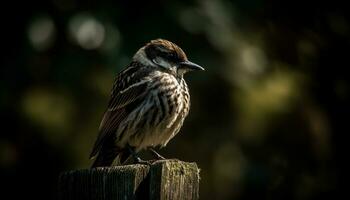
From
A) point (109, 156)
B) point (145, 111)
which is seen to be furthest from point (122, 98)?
point (109, 156)

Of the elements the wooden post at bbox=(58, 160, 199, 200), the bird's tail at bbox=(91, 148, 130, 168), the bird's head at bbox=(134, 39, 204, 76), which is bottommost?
the bird's tail at bbox=(91, 148, 130, 168)

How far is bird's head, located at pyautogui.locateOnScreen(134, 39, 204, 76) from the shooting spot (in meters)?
6.73

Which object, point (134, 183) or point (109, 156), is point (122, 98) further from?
point (134, 183)

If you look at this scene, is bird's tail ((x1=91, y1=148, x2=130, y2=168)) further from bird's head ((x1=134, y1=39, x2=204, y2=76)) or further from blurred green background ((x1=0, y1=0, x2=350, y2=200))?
blurred green background ((x1=0, y1=0, x2=350, y2=200))

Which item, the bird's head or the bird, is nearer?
the bird

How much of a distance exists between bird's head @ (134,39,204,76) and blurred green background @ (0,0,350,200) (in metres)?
0.81

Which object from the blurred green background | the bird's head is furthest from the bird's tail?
the blurred green background

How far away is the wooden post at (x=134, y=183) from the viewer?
12.9ft

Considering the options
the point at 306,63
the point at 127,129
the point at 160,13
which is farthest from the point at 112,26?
the point at 306,63

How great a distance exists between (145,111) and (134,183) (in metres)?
2.51

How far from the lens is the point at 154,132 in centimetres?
645

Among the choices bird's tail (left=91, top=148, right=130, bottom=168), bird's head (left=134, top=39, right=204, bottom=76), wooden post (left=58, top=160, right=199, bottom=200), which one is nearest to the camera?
wooden post (left=58, top=160, right=199, bottom=200)

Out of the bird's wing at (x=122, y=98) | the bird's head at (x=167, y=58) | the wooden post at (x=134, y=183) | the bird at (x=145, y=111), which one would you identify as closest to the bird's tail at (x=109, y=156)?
the bird at (x=145, y=111)

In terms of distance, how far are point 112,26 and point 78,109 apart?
132 centimetres
